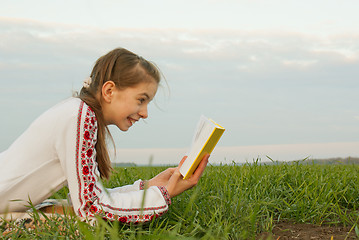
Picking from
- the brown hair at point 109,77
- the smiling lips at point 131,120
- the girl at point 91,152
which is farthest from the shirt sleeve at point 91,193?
the smiling lips at point 131,120

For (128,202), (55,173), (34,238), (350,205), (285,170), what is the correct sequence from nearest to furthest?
(34,238) < (128,202) < (55,173) < (350,205) < (285,170)

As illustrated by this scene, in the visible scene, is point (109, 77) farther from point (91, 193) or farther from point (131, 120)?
point (91, 193)

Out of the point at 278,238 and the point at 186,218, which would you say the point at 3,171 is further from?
the point at 278,238

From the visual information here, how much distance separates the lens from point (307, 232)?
2.75 m

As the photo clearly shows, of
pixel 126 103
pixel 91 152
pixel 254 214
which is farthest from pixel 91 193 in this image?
pixel 254 214

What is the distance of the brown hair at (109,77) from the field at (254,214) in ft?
1.79

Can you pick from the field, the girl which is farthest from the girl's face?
the field

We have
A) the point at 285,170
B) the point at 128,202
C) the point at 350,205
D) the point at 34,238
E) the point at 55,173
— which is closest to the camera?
the point at 34,238

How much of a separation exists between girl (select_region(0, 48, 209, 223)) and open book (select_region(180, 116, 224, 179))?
75mm

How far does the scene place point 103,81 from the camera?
3.04m

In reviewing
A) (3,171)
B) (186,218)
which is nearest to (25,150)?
(3,171)

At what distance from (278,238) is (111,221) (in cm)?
107

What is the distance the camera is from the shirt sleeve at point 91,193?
2.62 meters

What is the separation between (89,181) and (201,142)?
0.75 meters
